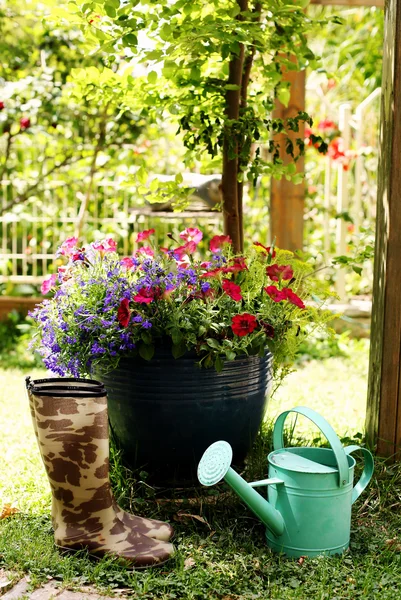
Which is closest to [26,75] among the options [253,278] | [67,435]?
[253,278]

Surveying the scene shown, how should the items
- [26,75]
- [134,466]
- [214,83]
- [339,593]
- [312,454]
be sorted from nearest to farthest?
[339,593] → [312,454] → [134,466] → [214,83] → [26,75]

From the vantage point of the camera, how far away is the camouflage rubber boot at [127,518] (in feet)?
7.22

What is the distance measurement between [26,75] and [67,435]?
14.8 ft

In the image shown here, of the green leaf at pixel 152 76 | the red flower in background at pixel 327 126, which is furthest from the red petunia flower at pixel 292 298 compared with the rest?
the red flower in background at pixel 327 126

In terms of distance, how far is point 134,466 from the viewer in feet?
8.38

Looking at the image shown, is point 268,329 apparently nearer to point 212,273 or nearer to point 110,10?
point 212,273

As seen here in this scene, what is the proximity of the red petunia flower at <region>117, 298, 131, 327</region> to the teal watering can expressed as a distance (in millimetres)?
469

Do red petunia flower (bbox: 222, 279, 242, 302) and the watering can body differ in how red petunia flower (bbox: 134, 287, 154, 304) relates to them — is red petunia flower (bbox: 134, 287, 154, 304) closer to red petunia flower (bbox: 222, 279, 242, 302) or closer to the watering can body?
red petunia flower (bbox: 222, 279, 242, 302)

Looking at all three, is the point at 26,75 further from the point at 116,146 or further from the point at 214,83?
the point at 214,83

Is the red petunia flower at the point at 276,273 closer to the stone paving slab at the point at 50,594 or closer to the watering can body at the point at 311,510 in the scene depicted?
the watering can body at the point at 311,510

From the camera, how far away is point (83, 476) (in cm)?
213

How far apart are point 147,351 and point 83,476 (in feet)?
1.42

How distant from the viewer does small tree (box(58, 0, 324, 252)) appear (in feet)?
8.81

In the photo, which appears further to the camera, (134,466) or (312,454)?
(134,466)
